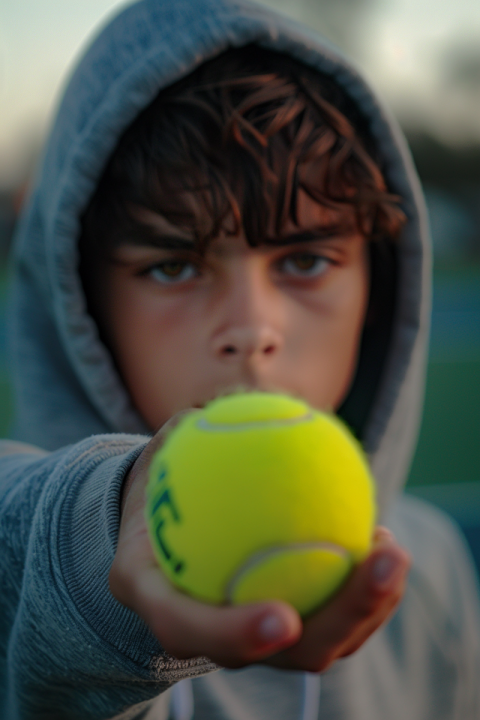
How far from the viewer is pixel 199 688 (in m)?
1.00

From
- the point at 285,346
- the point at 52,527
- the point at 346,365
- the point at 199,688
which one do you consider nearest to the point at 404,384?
the point at 346,365

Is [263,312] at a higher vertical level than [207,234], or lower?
lower

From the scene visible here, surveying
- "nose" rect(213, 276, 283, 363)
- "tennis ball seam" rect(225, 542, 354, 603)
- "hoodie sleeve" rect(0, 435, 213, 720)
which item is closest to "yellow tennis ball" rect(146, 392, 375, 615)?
"tennis ball seam" rect(225, 542, 354, 603)

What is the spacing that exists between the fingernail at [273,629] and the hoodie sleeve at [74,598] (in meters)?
0.19

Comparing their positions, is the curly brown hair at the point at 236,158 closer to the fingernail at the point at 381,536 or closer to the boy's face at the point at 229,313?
the boy's face at the point at 229,313

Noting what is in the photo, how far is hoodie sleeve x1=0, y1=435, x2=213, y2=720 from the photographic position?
523mm

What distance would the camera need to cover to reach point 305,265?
108 centimetres

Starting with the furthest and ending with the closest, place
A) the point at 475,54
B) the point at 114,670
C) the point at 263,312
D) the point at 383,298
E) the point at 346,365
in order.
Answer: the point at 475,54
the point at 383,298
the point at 346,365
the point at 263,312
the point at 114,670

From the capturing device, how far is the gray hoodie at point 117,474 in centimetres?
55

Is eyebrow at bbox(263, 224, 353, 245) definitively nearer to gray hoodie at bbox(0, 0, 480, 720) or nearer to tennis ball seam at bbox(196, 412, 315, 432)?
gray hoodie at bbox(0, 0, 480, 720)

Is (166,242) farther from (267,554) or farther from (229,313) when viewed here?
(267,554)

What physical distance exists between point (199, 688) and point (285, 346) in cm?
A: 57

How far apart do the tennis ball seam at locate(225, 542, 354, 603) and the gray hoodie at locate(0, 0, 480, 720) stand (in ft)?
0.44

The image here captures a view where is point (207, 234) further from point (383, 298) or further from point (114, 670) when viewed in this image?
point (114, 670)
